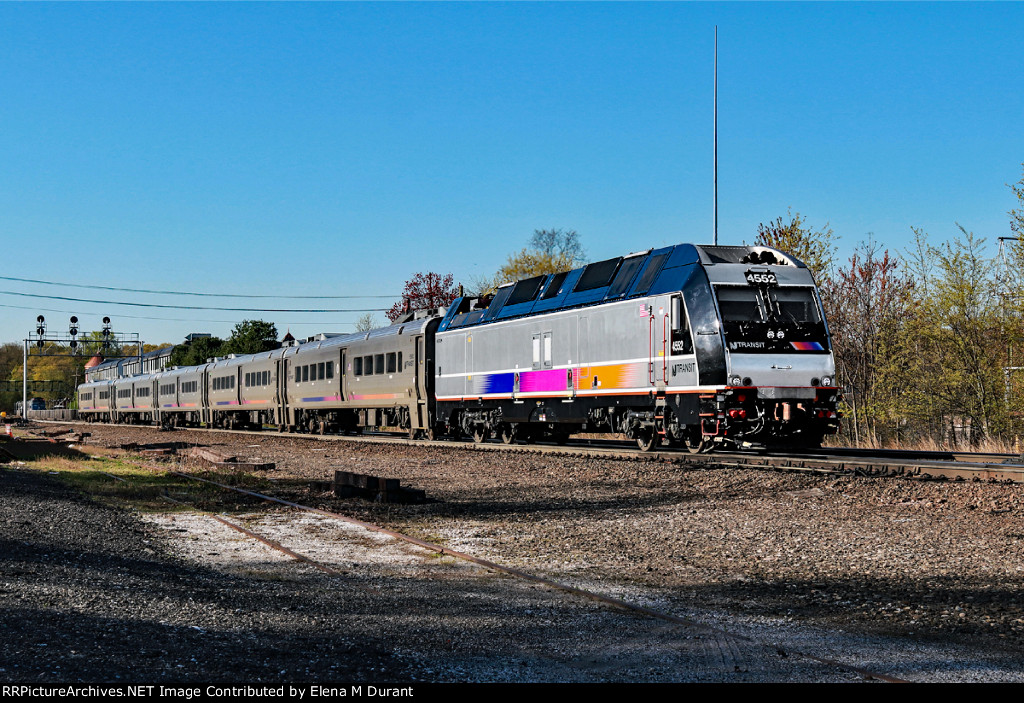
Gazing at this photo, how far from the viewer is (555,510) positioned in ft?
44.5

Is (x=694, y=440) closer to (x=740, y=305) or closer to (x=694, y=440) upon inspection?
(x=694, y=440)

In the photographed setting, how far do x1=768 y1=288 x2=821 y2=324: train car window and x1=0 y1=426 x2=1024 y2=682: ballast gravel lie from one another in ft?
14.7

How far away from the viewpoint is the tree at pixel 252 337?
100312mm

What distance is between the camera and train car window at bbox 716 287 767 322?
18.0 metres

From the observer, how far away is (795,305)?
18.7m

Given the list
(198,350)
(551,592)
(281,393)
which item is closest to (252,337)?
(198,350)

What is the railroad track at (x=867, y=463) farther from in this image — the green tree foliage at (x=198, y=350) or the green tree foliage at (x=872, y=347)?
the green tree foliage at (x=198, y=350)

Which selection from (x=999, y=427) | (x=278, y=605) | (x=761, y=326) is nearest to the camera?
(x=278, y=605)

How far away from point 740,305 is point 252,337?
291 feet

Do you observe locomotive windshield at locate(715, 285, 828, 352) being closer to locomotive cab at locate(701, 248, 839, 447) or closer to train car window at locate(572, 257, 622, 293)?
locomotive cab at locate(701, 248, 839, 447)

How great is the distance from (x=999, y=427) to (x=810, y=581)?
66.0 feet

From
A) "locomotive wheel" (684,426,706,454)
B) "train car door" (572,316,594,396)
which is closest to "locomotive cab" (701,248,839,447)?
"locomotive wheel" (684,426,706,454)

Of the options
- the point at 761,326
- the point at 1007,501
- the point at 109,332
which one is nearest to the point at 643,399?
the point at 761,326

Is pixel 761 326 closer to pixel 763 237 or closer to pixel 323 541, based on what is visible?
pixel 323 541
